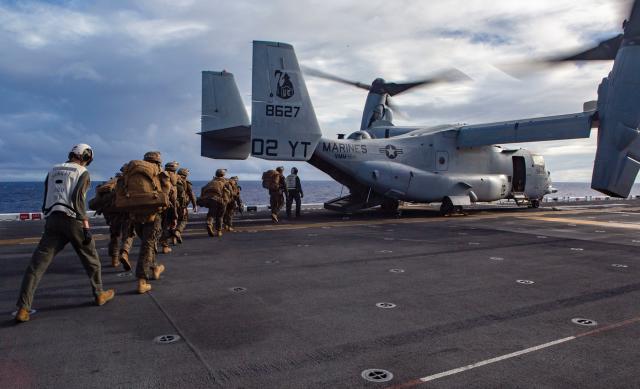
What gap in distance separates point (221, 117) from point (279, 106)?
12.7ft

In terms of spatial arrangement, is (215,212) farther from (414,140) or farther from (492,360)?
(414,140)

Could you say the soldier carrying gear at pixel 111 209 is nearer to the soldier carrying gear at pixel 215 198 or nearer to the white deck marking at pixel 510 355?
the soldier carrying gear at pixel 215 198

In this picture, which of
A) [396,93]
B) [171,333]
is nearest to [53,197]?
[171,333]

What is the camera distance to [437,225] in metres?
15.4

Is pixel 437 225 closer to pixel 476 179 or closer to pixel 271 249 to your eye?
pixel 476 179

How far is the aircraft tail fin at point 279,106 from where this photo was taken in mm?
14641

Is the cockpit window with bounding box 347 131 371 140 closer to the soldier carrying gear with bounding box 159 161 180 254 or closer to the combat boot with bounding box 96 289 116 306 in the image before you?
the soldier carrying gear with bounding box 159 161 180 254

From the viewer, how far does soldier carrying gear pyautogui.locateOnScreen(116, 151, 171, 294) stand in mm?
5934

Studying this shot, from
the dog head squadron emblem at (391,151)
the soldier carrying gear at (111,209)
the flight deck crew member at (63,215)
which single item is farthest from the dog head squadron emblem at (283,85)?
the flight deck crew member at (63,215)

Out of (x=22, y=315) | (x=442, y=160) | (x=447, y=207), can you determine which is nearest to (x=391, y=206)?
(x=447, y=207)

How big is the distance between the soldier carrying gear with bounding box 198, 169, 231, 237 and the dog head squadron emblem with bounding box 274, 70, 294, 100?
13.3 ft

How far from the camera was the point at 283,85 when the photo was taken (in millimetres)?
15023

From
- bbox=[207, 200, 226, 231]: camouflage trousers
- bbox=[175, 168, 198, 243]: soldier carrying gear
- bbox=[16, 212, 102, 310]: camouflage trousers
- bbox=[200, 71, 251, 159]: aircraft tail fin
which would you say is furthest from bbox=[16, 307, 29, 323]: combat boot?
bbox=[200, 71, 251, 159]: aircraft tail fin

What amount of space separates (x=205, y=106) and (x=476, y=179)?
1307 cm
